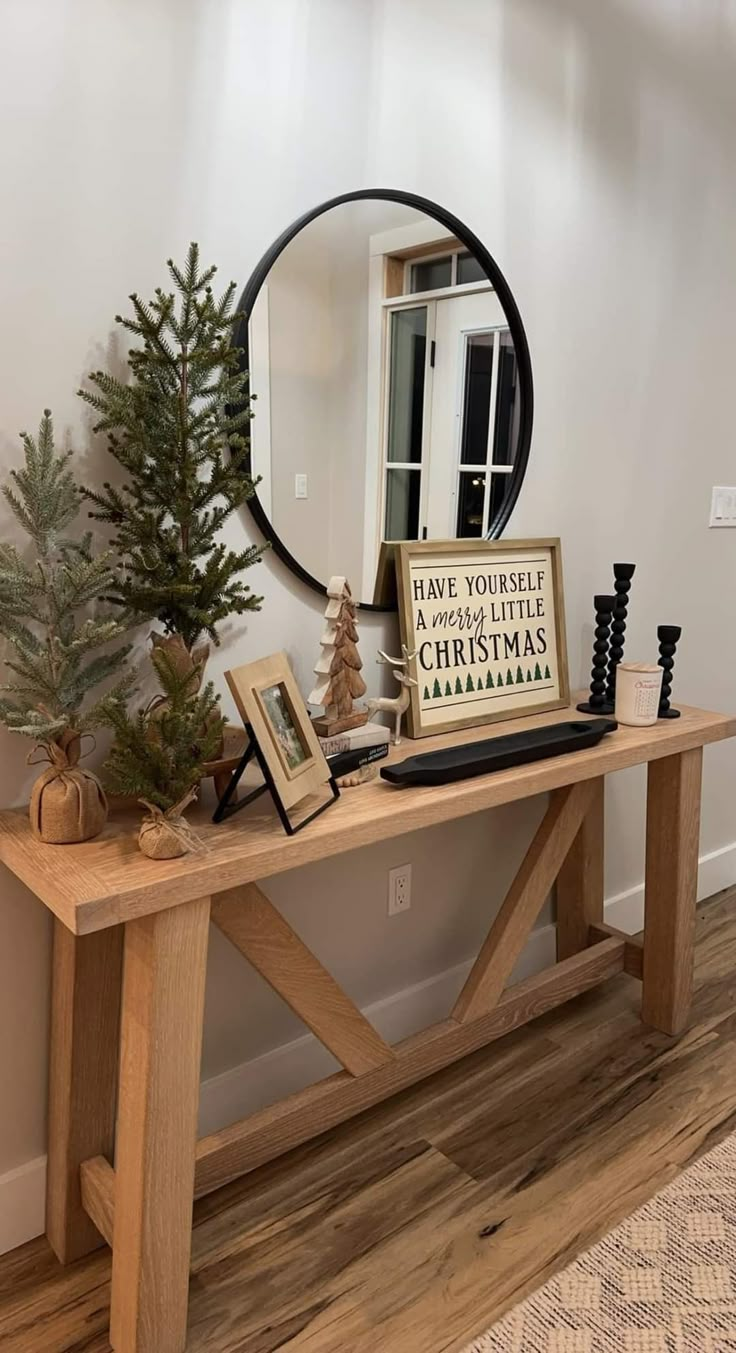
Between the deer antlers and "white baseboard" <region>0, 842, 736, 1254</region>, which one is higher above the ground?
the deer antlers

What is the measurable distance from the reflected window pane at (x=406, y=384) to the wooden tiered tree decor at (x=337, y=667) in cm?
37

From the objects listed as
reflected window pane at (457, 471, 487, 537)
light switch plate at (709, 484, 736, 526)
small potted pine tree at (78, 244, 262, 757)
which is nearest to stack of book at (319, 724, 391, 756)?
small potted pine tree at (78, 244, 262, 757)

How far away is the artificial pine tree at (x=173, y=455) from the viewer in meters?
1.34

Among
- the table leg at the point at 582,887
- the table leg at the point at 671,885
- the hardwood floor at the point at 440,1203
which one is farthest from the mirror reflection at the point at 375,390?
the hardwood floor at the point at 440,1203

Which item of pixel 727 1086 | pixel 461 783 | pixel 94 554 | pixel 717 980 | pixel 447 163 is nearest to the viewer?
pixel 94 554

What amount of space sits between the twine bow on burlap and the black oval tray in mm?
389

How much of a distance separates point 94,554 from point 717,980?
1.88 m

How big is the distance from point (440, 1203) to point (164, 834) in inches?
36.1

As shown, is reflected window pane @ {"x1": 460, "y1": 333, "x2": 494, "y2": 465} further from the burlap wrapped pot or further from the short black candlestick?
the burlap wrapped pot

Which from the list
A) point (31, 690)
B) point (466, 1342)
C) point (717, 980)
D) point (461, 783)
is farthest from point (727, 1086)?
point (31, 690)

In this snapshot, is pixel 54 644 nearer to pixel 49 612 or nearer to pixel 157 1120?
pixel 49 612

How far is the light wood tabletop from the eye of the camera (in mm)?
1179

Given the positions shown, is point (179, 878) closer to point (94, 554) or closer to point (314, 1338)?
point (94, 554)

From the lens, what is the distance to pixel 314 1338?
143 cm
